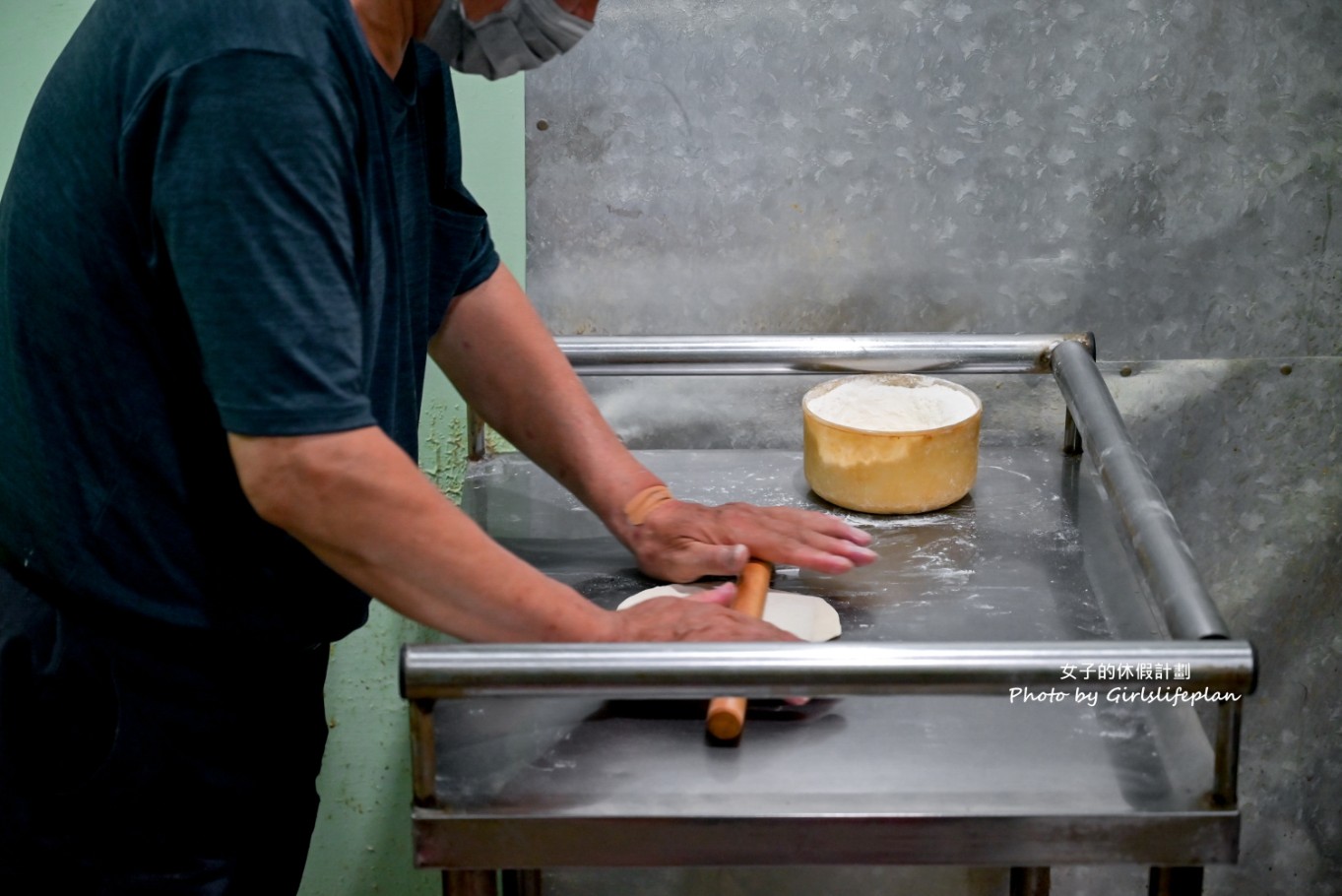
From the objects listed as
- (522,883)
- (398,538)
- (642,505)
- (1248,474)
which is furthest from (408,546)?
(1248,474)

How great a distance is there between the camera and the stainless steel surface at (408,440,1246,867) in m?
0.90

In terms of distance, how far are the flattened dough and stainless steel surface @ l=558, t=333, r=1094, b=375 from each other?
0.32 metres

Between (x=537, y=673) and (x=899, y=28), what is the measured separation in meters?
0.90

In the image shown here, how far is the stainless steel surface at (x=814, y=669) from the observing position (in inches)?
34.2

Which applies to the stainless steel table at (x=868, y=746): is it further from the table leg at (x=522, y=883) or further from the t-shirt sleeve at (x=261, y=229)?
the table leg at (x=522, y=883)

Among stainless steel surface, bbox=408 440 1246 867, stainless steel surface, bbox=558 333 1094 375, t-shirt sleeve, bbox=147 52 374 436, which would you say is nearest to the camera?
t-shirt sleeve, bbox=147 52 374 436

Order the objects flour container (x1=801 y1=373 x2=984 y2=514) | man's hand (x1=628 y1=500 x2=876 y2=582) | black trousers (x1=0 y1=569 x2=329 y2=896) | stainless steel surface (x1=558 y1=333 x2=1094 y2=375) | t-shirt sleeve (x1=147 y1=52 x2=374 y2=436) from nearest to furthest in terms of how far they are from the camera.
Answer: t-shirt sleeve (x1=147 y1=52 x2=374 y2=436), black trousers (x1=0 y1=569 x2=329 y2=896), man's hand (x1=628 y1=500 x2=876 y2=582), flour container (x1=801 y1=373 x2=984 y2=514), stainless steel surface (x1=558 y1=333 x2=1094 y2=375)

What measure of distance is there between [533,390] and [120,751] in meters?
0.48

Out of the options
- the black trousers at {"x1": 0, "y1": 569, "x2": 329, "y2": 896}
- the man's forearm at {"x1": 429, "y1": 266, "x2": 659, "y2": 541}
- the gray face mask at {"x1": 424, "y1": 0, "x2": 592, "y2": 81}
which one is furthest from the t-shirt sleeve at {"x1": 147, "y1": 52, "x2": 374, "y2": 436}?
the man's forearm at {"x1": 429, "y1": 266, "x2": 659, "y2": 541}

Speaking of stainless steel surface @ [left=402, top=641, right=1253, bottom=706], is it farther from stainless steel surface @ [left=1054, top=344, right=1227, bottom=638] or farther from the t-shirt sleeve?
the t-shirt sleeve

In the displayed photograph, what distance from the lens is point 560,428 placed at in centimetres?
128

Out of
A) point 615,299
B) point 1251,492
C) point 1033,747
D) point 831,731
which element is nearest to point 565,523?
point 615,299

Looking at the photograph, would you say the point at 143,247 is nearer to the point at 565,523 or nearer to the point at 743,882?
the point at 565,523

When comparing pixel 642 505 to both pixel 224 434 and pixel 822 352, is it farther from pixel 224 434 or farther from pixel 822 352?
pixel 224 434
